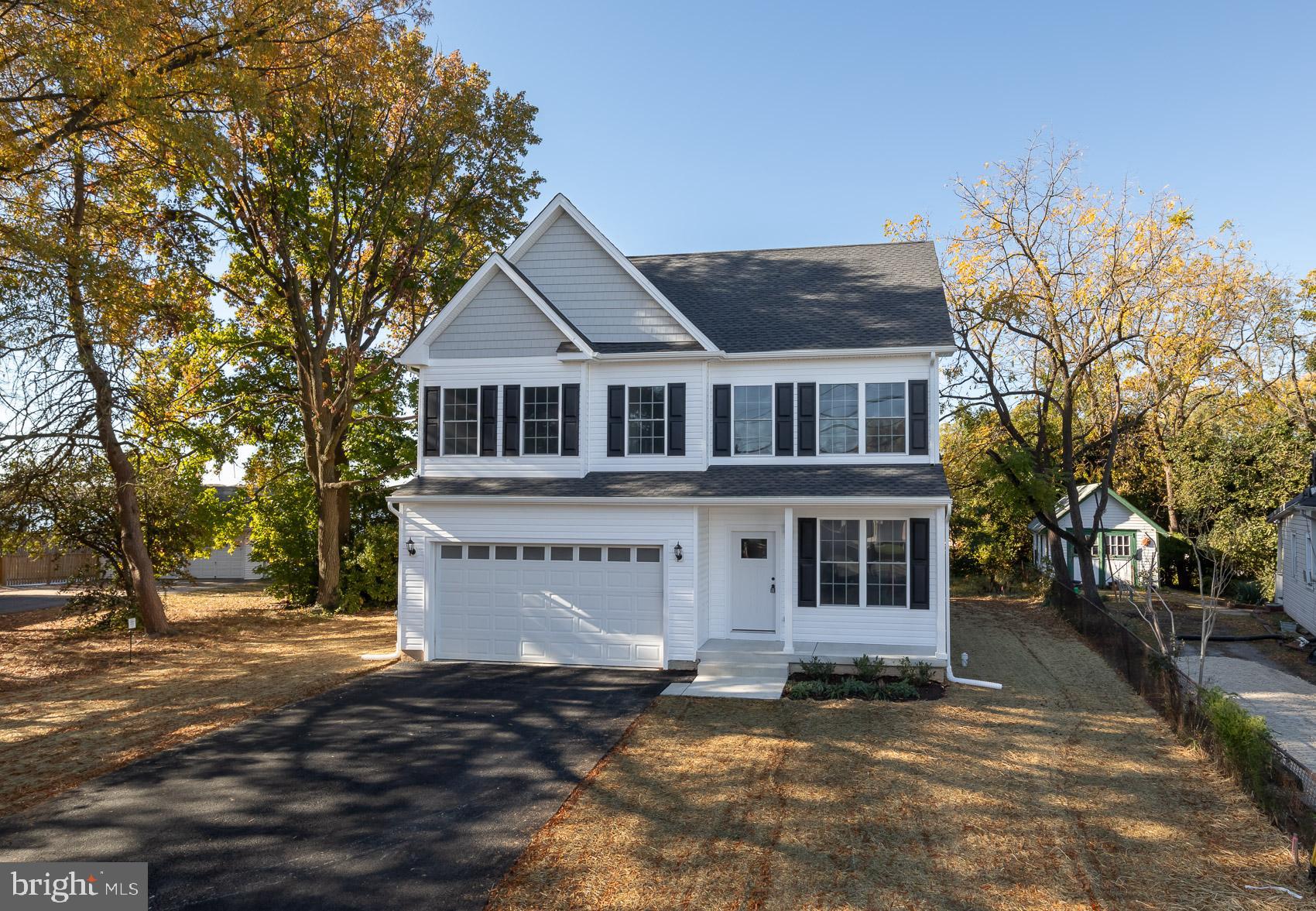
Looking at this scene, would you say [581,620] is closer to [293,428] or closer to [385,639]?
[385,639]

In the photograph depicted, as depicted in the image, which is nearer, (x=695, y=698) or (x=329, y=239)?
(x=695, y=698)

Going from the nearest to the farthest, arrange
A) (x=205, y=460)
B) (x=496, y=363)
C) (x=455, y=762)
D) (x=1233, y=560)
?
(x=455, y=762)
(x=496, y=363)
(x=205, y=460)
(x=1233, y=560)

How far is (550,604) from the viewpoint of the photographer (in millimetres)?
15492

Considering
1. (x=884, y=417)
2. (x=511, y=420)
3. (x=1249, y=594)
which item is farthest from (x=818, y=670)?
(x=1249, y=594)

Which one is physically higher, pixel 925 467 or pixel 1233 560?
pixel 925 467

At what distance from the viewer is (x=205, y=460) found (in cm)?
2408

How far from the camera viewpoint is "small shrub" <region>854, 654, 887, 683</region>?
44.8 ft

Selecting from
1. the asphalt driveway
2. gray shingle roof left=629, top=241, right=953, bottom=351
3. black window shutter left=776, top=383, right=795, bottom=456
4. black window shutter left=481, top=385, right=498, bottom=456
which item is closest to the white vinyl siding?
black window shutter left=481, top=385, right=498, bottom=456

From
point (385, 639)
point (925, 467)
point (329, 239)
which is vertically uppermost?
point (329, 239)

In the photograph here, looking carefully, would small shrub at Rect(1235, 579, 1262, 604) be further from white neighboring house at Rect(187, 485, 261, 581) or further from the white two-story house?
white neighboring house at Rect(187, 485, 261, 581)

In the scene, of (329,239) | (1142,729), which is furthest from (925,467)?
(329,239)

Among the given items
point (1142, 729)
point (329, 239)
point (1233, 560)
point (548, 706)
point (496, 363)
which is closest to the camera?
point (1142, 729)

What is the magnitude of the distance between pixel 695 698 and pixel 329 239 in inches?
664

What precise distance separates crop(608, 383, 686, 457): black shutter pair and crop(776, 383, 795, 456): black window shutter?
1925mm
